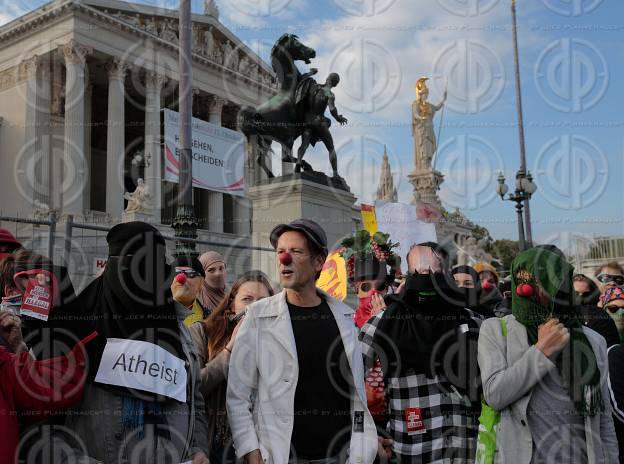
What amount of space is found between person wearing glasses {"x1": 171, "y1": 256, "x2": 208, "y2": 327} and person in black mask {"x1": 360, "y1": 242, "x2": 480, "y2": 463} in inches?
54.9

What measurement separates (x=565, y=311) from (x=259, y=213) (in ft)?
33.5

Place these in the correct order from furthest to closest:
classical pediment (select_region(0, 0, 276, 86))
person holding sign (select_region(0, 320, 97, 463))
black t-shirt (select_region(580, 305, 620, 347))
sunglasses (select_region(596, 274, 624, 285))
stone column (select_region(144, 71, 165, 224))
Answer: classical pediment (select_region(0, 0, 276, 86)) < stone column (select_region(144, 71, 165, 224)) < sunglasses (select_region(596, 274, 624, 285)) < black t-shirt (select_region(580, 305, 620, 347)) < person holding sign (select_region(0, 320, 97, 463))

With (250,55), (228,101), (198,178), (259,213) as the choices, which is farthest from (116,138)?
(259,213)

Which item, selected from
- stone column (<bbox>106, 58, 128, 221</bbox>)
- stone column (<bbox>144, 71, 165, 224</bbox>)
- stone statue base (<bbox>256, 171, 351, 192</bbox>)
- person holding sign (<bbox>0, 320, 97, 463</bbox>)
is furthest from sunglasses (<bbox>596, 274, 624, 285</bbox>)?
stone column (<bbox>106, 58, 128, 221</bbox>)

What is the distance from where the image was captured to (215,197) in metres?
39.0

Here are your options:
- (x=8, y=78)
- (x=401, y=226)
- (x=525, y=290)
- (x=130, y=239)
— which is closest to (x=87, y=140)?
(x=8, y=78)

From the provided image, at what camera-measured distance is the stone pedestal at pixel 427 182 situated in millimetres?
27906

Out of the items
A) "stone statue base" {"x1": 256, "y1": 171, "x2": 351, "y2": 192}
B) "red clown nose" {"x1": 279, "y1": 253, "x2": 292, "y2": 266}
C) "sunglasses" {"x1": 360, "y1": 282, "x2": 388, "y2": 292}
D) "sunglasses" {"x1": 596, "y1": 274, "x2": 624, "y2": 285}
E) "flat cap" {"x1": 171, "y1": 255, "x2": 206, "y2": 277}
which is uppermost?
"stone statue base" {"x1": 256, "y1": 171, "x2": 351, "y2": 192}

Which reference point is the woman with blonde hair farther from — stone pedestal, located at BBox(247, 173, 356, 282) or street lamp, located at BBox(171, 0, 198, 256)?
stone pedestal, located at BBox(247, 173, 356, 282)

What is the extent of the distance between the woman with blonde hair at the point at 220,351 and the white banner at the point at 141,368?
49 cm

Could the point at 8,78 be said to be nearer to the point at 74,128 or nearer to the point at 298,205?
the point at 74,128

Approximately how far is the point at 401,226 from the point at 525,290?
24.8 ft

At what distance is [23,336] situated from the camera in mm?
3135

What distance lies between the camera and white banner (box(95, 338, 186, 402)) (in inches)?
108
